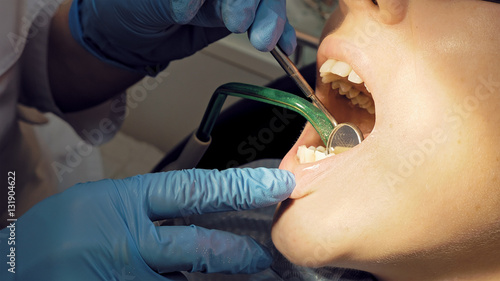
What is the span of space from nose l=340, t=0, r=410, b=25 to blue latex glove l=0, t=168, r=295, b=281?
0.36 m

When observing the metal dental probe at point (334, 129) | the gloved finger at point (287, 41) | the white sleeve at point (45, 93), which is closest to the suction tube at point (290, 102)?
the metal dental probe at point (334, 129)

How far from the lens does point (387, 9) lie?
81cm

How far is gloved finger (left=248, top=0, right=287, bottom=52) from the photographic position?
98 cm

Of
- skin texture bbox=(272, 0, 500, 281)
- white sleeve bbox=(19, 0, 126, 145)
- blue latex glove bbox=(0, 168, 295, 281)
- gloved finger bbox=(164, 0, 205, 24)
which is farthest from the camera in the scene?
white sleeve bbox=(19, 0, 126, 145)

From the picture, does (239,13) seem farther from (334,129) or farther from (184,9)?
(334,129)

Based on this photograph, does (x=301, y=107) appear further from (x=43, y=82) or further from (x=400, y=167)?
(x=43, y=82)

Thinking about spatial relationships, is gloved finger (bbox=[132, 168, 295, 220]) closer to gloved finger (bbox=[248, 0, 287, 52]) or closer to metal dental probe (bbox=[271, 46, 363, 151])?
metal dental probe (bbox=[271, 46, 363, 151])

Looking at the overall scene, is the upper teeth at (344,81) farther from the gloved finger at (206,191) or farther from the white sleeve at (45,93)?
the white sleeve at (45,93)

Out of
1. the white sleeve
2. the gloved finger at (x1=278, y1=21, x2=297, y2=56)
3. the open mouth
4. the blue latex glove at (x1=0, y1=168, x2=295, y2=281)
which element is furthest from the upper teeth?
the white sleeve

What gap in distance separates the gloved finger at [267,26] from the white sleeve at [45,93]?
632 millimetres

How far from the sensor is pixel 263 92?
103cm

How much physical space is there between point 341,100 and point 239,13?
0.34m

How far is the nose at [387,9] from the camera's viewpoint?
2.64 feet

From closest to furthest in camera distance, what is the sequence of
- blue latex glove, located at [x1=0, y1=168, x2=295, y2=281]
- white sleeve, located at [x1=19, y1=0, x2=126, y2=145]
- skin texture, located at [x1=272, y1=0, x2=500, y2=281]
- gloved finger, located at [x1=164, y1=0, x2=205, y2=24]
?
skin texture, located at [x1=272, y1=0, x2=500, y2=281]
blue latex glove, located at [x1=0, y1=168, x2=295, y2=281]
gloved finger, located at [x1=164, y1=0, x2=205, y2=24]
white sleeve, located at [x1=19, y1=0, x2=126, y2=145]
